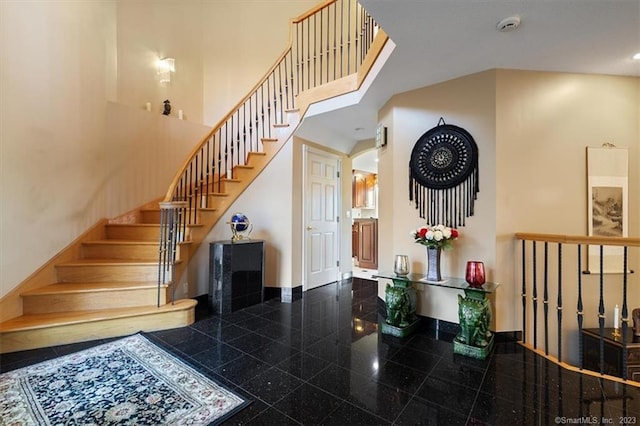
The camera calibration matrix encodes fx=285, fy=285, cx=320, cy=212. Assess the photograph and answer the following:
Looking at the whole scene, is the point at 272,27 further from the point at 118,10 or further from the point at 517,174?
the point at 517,174

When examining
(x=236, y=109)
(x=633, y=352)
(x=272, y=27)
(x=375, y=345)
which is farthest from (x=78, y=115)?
(x=633, y=352)

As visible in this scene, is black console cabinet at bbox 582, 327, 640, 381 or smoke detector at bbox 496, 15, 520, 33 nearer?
smoke detector at bbox 496, 15, 520, 33

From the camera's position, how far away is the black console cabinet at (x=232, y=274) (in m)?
3.31

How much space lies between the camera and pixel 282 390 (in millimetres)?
1861

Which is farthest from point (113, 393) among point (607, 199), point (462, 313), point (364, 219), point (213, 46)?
point (213, 46)

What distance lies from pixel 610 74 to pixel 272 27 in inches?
190

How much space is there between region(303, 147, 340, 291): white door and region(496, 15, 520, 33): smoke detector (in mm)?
2687

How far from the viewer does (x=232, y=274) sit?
11.0 ft

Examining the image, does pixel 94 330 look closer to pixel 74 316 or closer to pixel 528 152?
pixel 74 316

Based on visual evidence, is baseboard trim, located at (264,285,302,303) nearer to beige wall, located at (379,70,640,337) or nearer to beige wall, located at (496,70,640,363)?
beige wall, located at (379,70,640,337)

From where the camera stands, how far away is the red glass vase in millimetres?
2391

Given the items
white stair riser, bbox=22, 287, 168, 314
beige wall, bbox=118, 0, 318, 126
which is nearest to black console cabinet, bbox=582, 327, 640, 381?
white stair riser, bbox=22, 287, 168, 314

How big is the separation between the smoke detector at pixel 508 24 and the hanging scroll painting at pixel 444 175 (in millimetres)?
884

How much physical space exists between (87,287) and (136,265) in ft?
1.49
